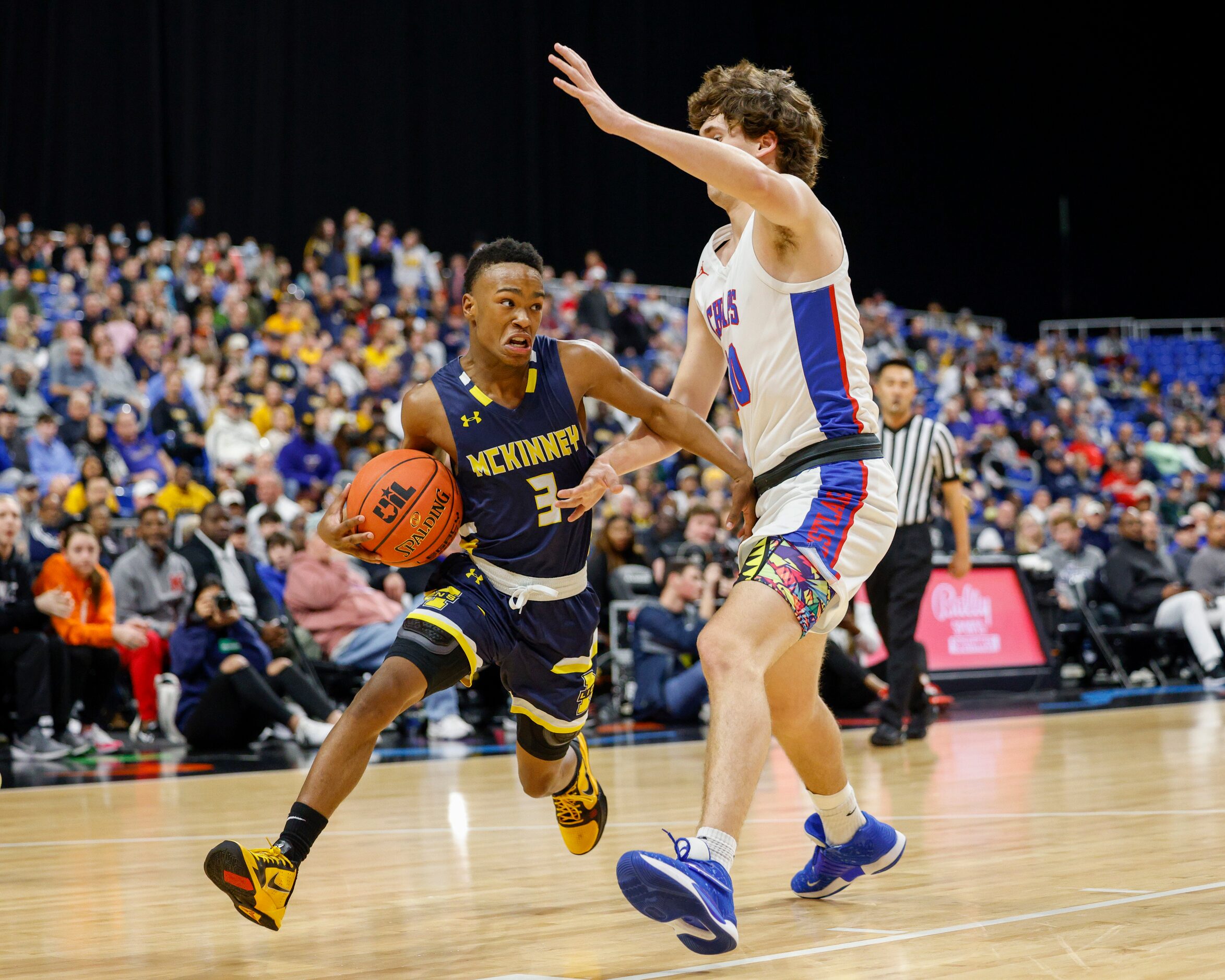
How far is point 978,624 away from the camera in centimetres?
1091

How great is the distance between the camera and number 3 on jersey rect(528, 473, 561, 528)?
12.8 ft

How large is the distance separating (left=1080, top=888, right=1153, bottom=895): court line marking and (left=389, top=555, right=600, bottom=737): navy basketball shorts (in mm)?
1438

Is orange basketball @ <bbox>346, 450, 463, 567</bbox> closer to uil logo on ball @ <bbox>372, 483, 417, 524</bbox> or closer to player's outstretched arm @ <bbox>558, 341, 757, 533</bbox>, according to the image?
uil logo on ball @ <bbox>372, 483, 417, 524</bbox>

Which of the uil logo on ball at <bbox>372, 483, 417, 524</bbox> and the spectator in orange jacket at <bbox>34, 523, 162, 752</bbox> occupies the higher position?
the uil logo on ball at <bbox>372, 483, 417, 524</bbox>

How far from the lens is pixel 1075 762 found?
6613 mm

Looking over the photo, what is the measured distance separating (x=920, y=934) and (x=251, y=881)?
1.49 m

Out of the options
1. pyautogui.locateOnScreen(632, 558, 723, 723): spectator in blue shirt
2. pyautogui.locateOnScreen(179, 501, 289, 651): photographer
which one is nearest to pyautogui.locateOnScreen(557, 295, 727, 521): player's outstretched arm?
pyautogui.locateOnScreen(632, 558, 723, 723): spectator in blue shirt

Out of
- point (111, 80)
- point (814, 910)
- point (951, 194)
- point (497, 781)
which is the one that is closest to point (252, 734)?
point (497, 781)

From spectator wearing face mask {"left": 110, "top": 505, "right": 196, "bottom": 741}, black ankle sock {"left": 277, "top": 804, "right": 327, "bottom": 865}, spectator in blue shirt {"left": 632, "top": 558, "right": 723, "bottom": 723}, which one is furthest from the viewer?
spectator in blue shirt {"left": 632, "top": 558, "right": 723, "bottom": 723}

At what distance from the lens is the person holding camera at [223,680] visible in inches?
324

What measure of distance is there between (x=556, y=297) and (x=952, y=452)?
44.1 feet

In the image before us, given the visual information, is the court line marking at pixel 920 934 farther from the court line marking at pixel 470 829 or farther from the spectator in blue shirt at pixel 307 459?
the spectator in blue shirt at pixel 307 459

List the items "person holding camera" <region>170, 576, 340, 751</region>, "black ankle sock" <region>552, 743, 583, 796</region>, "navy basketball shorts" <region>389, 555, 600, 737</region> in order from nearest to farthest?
1. "navy basketball shorts" <region>389, 555, 600, 737</region>
2. "black ankle sock" <region>552, 743, 583, 796</region>
3. "person holding camera" <region>170, 576, 340, 751</region>

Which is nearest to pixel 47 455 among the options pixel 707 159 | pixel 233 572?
pixel 233 572
